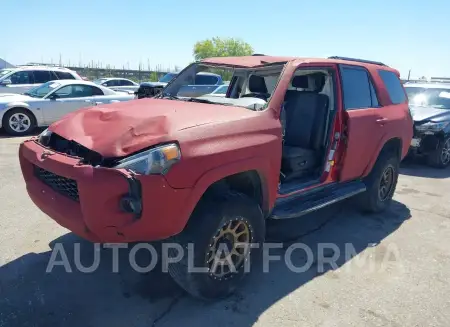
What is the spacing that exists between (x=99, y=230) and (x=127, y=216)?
0.69 ft

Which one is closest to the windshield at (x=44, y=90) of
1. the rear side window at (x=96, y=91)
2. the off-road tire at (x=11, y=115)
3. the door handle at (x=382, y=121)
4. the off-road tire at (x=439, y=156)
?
the off-road tire at (x=11, y=115)

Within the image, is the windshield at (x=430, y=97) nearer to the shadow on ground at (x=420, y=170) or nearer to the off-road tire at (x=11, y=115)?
the shadow on ground at (x=420, y=170)

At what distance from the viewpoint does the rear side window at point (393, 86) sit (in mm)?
4941

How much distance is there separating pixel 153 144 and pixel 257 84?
2.26m

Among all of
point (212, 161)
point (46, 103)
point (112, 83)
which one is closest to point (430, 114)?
point (212, 161)

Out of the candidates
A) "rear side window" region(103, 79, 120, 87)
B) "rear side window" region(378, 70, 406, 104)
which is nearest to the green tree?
"rear side window" region(103, 79, 120, 87)

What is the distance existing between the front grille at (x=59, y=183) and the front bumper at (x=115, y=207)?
0.09 m

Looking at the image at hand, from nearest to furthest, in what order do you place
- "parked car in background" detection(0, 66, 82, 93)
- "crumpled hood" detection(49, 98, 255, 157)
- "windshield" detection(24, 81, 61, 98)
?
"crumpled hood" detection(49, 98, 255, 157), "windshield" detection(24, 81, 61, 98), "parked car in background" detection(0, 66, 82, 93)

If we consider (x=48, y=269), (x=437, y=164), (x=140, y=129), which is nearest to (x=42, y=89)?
(x=48, y=269)

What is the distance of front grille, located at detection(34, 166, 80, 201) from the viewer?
8.66 ft

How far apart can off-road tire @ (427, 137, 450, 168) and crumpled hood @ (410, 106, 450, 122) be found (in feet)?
1.52

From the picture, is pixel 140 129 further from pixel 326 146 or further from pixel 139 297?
pixel 326 146

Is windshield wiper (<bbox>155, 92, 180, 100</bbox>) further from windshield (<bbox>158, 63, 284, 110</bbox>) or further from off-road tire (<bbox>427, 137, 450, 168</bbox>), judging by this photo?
off-road tire (<bbox>427, 137, 450, 168</bbox>)

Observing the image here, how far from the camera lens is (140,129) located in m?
2.67
